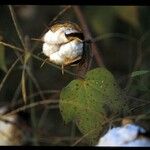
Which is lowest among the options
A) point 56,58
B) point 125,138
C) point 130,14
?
point 125,138

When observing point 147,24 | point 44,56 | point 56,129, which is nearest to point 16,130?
point 44,56

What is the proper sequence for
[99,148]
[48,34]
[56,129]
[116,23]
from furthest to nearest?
[116,23] < [56,129] < [48,34] < [99,148]

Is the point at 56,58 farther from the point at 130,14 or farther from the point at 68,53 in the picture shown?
the point at 130,14

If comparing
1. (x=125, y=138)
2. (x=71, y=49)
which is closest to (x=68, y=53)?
(x=71, y=49)

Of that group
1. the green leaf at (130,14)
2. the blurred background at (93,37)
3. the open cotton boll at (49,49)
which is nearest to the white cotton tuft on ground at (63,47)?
the open cotton boll at (49,49)

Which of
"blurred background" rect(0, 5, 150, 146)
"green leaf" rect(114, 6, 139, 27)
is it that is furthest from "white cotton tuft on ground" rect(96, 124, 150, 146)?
"green leaf" rect(114, 6, 139, 27)

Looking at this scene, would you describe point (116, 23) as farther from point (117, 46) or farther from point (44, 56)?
point (44, 56)
